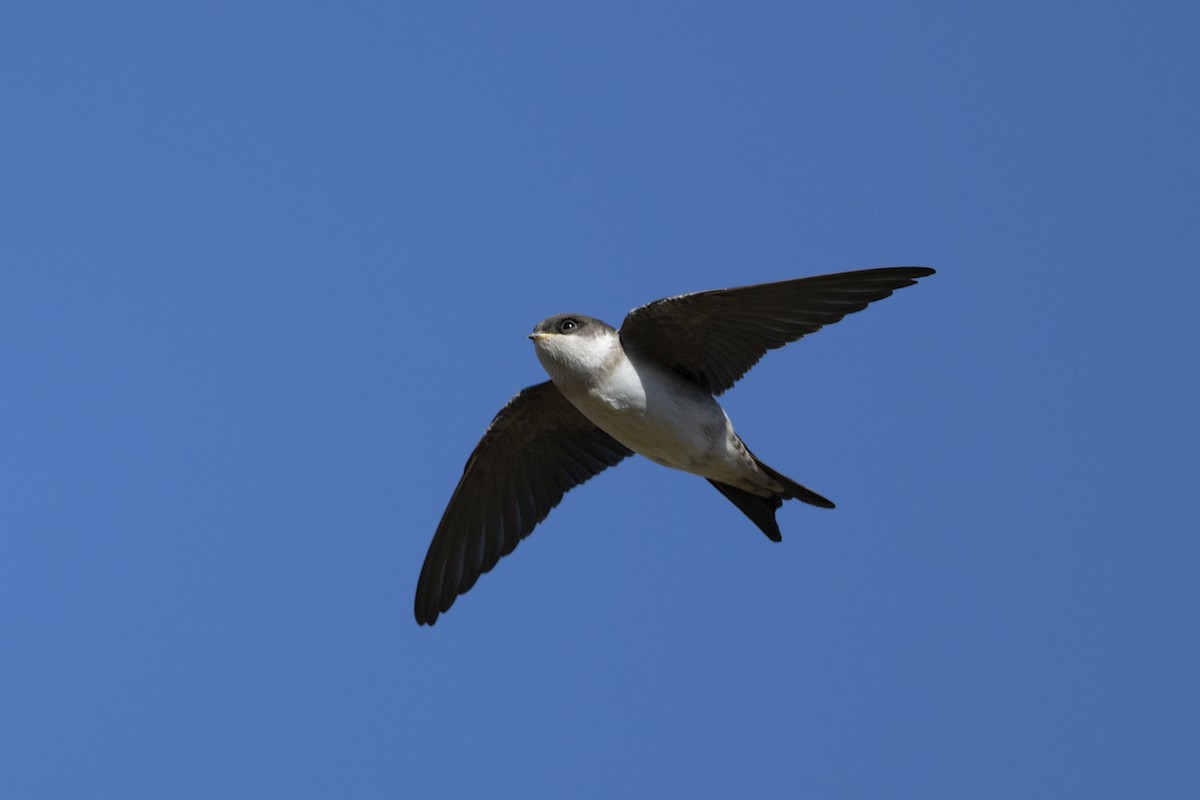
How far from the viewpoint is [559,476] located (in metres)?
8.97

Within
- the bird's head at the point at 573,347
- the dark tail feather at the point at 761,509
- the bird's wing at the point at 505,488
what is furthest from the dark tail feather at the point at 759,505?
the bird's head at the point at 573,347

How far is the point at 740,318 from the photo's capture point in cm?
788

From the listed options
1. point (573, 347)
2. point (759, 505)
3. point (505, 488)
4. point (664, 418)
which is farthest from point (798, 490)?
point (505, 488)

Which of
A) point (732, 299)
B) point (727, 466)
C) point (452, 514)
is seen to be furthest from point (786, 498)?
point (452, 514)

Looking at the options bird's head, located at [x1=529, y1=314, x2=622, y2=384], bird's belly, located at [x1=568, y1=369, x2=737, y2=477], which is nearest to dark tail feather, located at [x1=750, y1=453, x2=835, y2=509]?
bird's belly, located at [x1=568, y1=369, x2=737, y2=477]

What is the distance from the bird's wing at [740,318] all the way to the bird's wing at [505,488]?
0.91 meters

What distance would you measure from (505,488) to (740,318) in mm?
1905

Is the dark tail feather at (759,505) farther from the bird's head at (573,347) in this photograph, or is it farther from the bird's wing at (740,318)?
the bird's head at (573,347)

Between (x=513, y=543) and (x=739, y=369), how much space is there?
176 centimetres

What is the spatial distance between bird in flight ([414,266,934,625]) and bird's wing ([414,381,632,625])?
1cm

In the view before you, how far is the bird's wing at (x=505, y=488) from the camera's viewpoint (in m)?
8.88

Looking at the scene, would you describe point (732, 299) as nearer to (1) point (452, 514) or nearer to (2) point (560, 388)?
(2) point (560, 388)

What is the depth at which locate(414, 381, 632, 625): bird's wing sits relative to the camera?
888 cm

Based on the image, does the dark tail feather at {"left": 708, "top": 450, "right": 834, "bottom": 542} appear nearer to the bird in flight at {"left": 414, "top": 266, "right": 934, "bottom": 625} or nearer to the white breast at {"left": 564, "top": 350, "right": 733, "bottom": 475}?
the bird in flight at {"left": 414, "top": 266, "right": 934, "bottom": 625}
